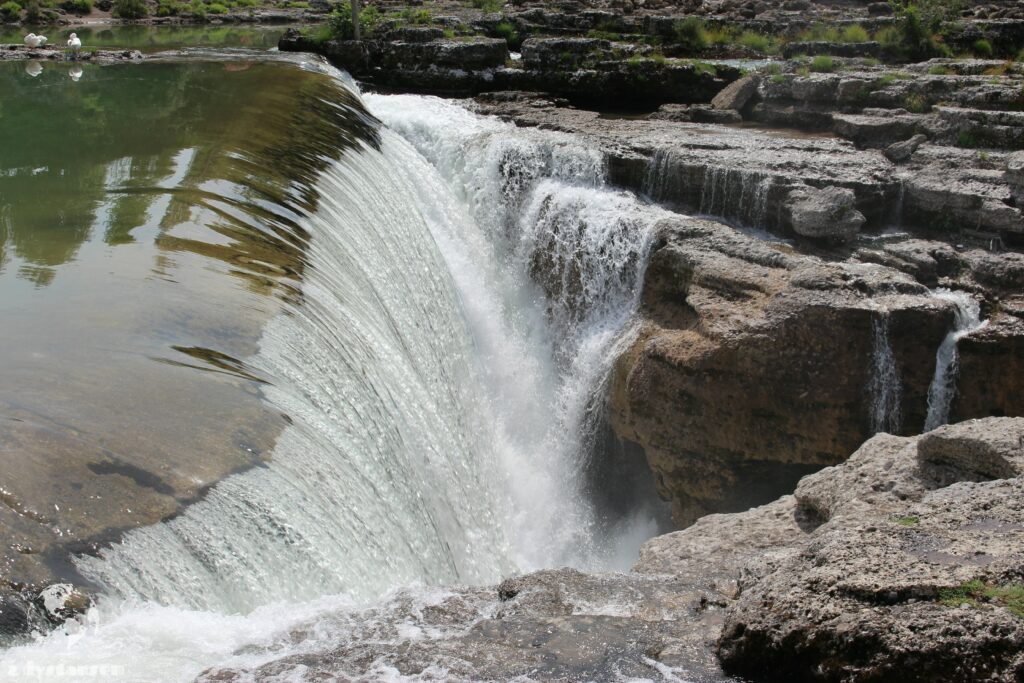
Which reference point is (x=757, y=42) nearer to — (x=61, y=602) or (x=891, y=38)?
(x=891, y=38)

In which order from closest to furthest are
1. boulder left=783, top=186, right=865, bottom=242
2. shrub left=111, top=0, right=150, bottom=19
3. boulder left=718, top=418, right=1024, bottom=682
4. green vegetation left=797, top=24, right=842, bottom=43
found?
boulder left=718, top=418, right=1024, bottom=682 < boulder left=783, top=186, right=865, bottom=242 < green vegetation left=797, top=24, right=842, bottom=43 < shrub left=111, top=0, right=150, bottom=19

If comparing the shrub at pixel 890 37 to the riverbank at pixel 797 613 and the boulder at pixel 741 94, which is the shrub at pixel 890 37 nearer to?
the boulder at pixel 741 94

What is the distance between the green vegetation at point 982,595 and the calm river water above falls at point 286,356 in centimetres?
268

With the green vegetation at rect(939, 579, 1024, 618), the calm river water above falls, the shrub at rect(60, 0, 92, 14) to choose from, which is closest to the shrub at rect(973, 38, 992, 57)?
the calm river water above falls

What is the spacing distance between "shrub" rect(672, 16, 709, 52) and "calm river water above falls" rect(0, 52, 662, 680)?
667 cm

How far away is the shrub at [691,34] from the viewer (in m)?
18.7

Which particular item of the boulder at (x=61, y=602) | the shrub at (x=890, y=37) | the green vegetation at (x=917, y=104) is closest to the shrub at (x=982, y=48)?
the shrub at (x=890, y=37)

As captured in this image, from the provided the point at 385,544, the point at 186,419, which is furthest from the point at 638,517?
the point at 186,419

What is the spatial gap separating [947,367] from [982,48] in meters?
10.9

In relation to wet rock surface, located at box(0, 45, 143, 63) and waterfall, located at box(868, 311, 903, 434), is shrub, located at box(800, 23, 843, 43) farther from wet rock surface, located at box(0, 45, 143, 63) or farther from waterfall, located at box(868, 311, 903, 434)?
wet rock surface, located at box(0, 45, 143, 63)

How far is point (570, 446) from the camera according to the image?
995 cm

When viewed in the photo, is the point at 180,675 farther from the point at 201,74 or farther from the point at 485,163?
the point at 201,74

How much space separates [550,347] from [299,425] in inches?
213

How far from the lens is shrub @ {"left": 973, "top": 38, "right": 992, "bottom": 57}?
1658 centimetres
